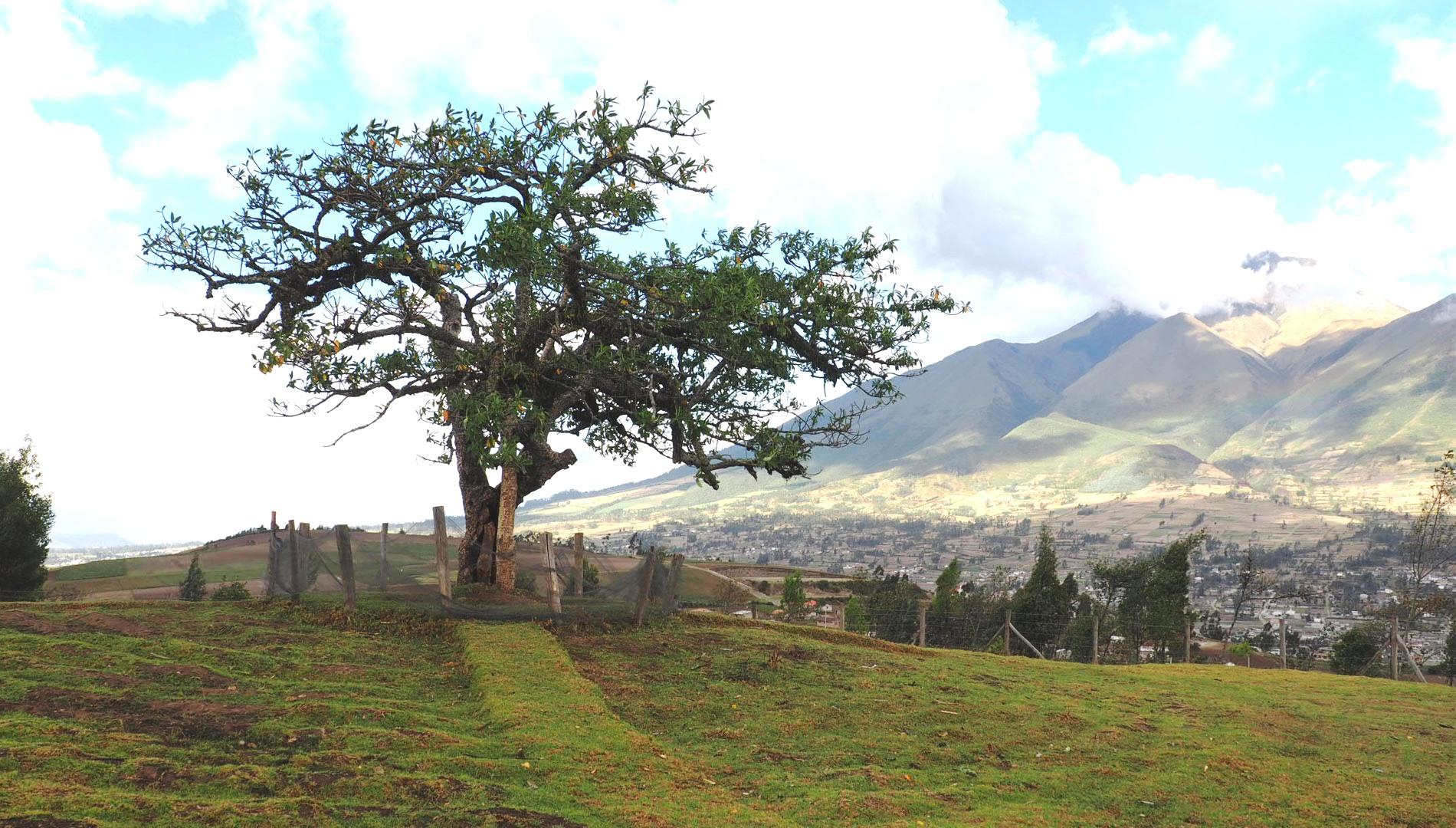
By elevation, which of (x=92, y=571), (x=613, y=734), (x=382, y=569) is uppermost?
(x=92, y=571)

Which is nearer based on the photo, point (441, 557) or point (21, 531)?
point (441, 557)

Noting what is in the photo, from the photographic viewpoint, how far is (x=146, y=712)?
37.2 feet

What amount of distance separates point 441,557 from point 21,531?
77.8 ft

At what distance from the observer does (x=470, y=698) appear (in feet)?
44.4

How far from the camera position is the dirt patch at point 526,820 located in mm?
8695

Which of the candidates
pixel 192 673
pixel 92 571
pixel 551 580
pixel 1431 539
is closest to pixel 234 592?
pixel 551 580

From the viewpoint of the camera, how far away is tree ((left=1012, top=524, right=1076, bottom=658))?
4644 centimetres

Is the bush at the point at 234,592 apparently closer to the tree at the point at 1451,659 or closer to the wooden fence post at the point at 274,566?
the wooden fence post at the point at 274,566

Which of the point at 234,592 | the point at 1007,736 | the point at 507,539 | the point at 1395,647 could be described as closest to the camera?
the point at 1007,736

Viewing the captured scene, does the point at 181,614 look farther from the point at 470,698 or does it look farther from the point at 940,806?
the point at 940,806

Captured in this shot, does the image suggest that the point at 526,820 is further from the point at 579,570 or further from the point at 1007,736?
the point at 579,570

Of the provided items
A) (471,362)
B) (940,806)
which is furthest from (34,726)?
(471,362)

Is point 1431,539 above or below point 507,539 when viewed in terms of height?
below

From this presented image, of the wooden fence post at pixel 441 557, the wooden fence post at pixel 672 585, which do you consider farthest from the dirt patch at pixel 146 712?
the wooden fence post at pixel 672 585
